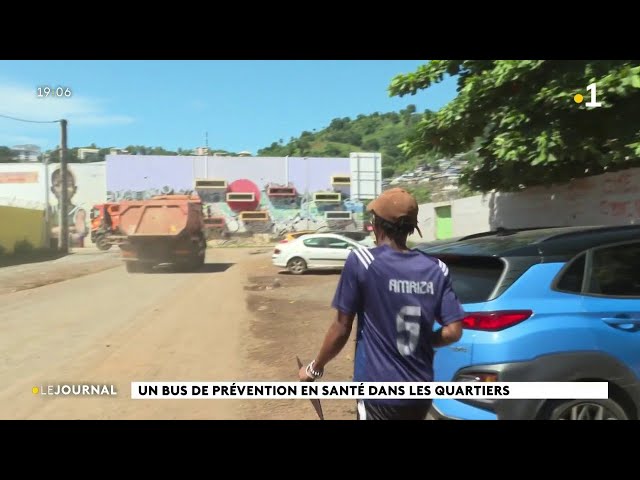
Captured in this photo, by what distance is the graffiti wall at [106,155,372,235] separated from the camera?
4691 mm

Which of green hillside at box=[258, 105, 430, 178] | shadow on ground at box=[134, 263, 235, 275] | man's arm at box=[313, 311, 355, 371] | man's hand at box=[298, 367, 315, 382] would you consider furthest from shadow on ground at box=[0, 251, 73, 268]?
man's arm at box=[313, 311, 355, 371]

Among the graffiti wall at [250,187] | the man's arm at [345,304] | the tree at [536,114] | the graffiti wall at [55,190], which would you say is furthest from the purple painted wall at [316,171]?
the man's arm at [345,304]

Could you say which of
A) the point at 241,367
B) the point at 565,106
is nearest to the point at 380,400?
the point at 241,367

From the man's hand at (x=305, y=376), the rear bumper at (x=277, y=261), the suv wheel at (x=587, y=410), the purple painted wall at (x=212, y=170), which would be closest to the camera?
the man's hand at (x=305, y=376)

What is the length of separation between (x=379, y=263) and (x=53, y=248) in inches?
173

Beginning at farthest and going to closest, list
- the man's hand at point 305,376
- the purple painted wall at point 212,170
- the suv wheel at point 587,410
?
the purple painted wall at point 212,170
the suv wheel at point 587,410
the man's hand at point 305,376

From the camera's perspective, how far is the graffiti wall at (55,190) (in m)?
4.23

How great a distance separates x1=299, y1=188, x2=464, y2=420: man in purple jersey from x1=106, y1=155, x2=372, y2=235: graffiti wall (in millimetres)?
2368

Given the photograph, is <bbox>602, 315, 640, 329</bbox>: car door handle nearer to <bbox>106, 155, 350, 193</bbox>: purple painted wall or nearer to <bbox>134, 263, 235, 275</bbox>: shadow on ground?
<bbox>106, 155, 350, 193</bbox>: purple painted wall

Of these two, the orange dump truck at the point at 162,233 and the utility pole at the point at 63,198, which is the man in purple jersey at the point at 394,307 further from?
the orange dump truck at the point at 162,233

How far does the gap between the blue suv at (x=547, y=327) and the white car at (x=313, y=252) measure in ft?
4.78

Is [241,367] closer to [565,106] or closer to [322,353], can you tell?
[322,353]

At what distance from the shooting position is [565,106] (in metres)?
5.77
